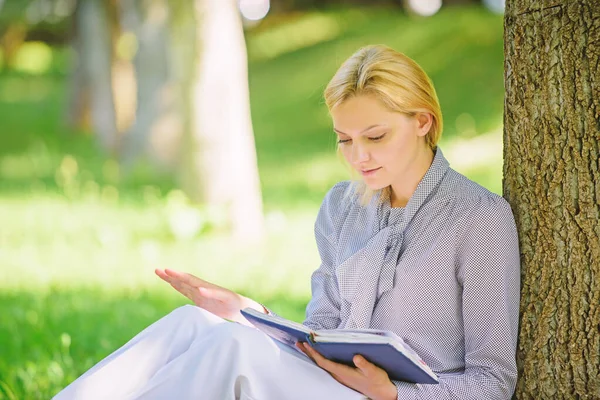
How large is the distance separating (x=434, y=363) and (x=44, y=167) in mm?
10575

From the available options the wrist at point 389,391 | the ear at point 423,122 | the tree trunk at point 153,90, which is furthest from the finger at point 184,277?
the tree trunk at point 153,90

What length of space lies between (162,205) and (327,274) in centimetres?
585

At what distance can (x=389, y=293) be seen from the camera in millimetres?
3139

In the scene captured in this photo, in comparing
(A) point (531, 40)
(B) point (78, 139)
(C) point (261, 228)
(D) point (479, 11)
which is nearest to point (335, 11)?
(D) point (479, 11)

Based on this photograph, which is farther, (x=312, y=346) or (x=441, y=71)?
(x=441, y=71)

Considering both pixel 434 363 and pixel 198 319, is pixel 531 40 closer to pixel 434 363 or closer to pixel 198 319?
pixel 434 363

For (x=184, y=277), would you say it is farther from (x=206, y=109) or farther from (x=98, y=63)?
(x=98, y=63)

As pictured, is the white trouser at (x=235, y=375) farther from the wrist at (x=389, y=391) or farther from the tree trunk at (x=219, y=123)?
the tree trunk at (x=219, y=123)

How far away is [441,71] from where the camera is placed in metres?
14.0

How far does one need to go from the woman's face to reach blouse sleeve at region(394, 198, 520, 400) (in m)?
0.32

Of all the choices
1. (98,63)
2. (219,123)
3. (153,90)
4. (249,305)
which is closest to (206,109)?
(219,123)

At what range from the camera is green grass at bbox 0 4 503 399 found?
580cm

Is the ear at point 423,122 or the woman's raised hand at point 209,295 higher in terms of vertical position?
the ear at point 423,122

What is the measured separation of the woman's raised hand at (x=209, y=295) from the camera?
3.35 meters
